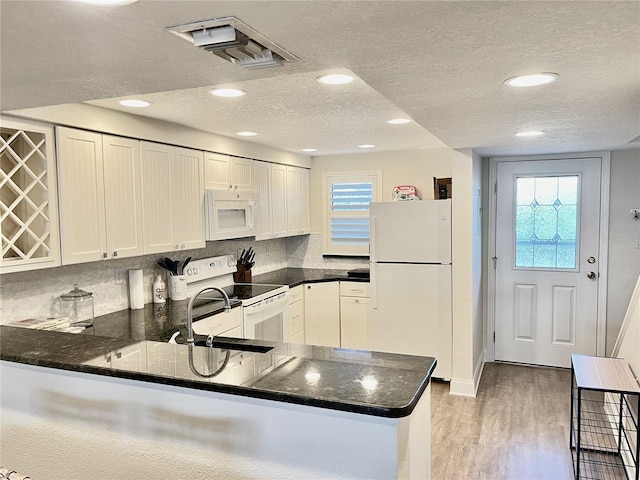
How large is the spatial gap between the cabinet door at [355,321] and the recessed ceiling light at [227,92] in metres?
2.87

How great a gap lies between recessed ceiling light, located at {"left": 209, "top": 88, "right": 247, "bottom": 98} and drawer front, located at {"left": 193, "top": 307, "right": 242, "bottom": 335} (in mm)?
1502

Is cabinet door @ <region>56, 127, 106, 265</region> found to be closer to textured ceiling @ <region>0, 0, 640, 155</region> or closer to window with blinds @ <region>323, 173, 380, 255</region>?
textured ceiling @ <region>0, 0, 640, 155</region>

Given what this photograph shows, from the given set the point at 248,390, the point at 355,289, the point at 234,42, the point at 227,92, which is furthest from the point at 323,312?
the point at 234,42

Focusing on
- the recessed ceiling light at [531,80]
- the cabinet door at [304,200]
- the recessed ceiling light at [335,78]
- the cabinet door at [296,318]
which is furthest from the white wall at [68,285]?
the recessed ceiling light at [531,80]

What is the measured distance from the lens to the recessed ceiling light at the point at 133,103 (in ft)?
8.79

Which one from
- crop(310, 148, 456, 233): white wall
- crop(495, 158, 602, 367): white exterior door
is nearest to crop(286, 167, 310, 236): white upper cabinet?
crop(310, 148, 456, 233): white wall

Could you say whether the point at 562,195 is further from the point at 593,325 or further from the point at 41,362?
the point at 41,362

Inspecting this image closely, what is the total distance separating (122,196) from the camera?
2980 millimetres

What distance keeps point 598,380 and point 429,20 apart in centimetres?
256

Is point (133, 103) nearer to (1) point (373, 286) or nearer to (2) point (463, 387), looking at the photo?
(1) point (373, 286)

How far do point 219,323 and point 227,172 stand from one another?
4.34ft

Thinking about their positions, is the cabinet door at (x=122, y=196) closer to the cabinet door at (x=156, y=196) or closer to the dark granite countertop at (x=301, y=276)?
the cabinet door at (x=156, y=196)

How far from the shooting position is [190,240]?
11.8 ft

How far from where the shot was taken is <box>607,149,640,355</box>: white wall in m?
4.39
